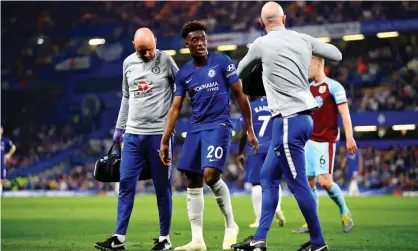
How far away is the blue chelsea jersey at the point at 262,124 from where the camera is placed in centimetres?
1167

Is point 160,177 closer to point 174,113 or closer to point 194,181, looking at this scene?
point 194,181

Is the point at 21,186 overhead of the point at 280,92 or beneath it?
beneath

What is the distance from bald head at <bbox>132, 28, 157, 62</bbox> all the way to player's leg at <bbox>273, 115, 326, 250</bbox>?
7.10 feet

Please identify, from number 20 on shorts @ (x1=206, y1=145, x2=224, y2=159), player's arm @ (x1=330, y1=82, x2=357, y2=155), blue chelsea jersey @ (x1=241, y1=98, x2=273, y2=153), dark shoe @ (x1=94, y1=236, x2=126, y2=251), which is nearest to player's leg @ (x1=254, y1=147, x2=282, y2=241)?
number 20 on shorts @ (x1=206, y1=145, x2=224, y2=159)

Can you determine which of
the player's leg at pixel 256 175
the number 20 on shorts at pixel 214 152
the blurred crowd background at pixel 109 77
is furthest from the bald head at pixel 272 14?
the blurred crowd background at pixel 109 77

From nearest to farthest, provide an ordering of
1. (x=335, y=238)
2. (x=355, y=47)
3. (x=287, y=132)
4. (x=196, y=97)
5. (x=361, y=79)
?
1. (x=287, y=132)
2. (x=196, y=97)
3. (x=335, y=238)
4. (x=361, y=79)
5. (x=355, y=47)

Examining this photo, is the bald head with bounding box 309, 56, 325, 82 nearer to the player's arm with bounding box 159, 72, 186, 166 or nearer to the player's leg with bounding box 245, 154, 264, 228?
the player's leg with bounding box 245, 154, 264, 228

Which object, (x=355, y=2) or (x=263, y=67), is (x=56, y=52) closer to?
(x=355, y=2)

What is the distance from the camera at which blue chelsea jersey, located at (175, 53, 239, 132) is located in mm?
7828

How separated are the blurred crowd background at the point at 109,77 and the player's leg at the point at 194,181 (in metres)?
26.6

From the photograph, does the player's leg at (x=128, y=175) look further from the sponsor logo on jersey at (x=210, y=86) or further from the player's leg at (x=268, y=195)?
the player's leg at (x=268, y=195)

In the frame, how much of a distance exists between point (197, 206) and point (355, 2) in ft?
115

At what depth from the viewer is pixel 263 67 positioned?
23.7 feet

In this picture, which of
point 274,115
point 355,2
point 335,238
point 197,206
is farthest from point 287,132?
point 355,2
